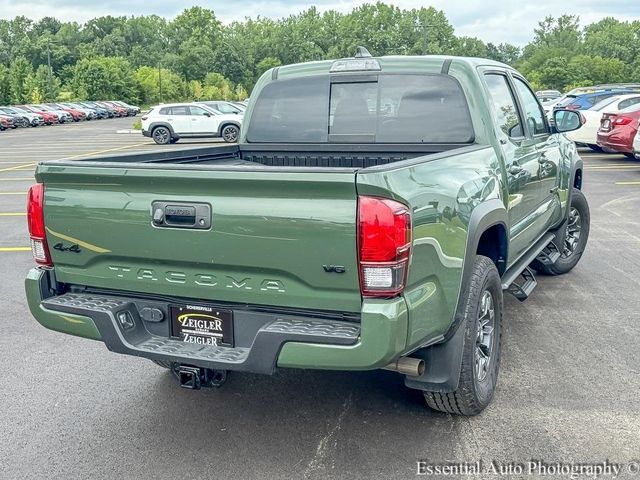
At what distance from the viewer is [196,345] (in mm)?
3391

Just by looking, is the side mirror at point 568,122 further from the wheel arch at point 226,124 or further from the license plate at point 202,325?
the wheel arch at point 226,124

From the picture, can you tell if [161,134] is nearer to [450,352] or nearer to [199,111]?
[199,111]

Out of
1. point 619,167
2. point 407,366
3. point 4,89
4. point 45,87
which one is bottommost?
point 45,87

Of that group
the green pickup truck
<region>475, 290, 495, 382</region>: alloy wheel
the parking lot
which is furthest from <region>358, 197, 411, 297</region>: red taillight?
<region>475, 290, 495, 382</region>: alloy wheel

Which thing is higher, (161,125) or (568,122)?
(568,122)

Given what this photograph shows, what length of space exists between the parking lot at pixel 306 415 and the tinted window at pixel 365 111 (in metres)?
1.58

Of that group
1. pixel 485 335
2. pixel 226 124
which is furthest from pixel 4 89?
pixel 485 335

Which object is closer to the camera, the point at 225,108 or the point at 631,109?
the point at 631,109

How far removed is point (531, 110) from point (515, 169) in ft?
3.93

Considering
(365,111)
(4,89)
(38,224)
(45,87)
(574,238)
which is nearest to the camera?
(38,224)

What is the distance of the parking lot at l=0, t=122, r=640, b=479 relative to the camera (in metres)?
3.47

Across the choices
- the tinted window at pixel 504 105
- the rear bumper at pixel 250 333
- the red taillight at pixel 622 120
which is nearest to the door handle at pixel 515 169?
the tinted window at pixel 504 105

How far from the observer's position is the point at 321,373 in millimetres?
4562

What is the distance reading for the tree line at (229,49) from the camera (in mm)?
74125
